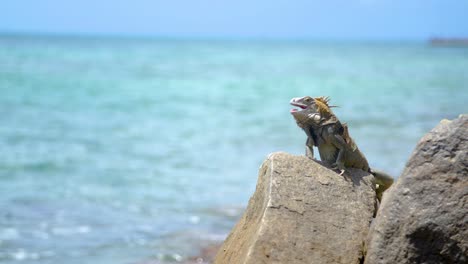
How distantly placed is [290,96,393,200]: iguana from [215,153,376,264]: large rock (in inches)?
5.1

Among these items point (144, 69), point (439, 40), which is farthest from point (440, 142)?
point (439, 40)

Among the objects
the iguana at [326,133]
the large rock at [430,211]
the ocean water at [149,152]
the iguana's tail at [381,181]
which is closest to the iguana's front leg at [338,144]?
the iguana at [326,133]

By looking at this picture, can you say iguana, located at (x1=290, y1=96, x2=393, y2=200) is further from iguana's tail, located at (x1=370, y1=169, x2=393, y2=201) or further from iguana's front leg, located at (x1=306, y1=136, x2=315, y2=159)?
iguana's tail, located at (x1=370, y1=169, x2=393, y2=201)

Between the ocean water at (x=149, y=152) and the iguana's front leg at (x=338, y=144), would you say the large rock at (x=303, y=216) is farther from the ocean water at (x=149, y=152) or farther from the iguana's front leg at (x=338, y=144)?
the ocean water at (x=149, y=152)

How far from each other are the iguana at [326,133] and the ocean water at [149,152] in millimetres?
3785

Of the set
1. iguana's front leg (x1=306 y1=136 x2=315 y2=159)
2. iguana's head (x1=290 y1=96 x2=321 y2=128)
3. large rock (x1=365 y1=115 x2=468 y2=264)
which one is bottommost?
large rock (x1=365 y1=115 x2=468 y2=264)

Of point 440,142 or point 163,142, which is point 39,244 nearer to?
point 440,142

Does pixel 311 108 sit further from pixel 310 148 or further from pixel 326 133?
pixel 310 148

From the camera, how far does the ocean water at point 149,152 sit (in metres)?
9.74

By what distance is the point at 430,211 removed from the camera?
450 cm

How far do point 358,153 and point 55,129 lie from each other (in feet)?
52.5

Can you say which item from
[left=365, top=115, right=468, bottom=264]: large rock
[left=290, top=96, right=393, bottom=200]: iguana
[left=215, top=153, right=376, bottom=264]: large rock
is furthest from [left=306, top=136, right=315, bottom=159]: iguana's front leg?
[left=365, top=115, right=468, bottom=264]: large rock

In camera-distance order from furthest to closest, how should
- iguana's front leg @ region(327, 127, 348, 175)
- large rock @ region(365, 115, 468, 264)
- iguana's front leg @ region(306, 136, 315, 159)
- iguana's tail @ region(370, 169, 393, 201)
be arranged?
iguana's tail @ region(370, 169, 393, 201) → iguana's front leg @ region(306, 136, 315, 159) → iguana's front leg @ region(327, 127, 348, 175) → large rock @ region(365, 115, 468, 264)

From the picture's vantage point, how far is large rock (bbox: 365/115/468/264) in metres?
4.49
